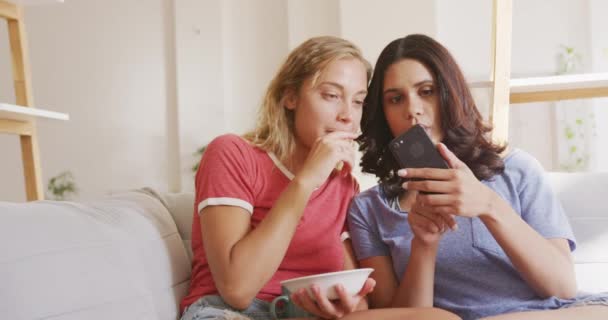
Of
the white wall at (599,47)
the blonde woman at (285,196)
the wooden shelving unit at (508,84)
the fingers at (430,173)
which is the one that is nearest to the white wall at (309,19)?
the white wall at (599,47)

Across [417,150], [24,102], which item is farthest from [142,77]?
[417,150]

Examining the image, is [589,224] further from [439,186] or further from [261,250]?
[261,250]

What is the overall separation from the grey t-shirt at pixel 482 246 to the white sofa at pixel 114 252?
0.29 meters

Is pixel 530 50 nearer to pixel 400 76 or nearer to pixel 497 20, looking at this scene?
pixel 497 20

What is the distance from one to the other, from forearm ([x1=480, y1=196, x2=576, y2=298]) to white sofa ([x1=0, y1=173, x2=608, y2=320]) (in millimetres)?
371

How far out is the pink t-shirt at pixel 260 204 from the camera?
53.0 inches

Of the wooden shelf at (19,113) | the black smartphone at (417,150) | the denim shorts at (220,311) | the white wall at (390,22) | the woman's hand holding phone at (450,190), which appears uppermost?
the white wall at (390,22)

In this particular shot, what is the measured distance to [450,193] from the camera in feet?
3.88

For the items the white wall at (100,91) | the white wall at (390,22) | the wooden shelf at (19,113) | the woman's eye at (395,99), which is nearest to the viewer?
the woman's eye at (395,99)

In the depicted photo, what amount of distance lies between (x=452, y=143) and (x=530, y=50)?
293 cm

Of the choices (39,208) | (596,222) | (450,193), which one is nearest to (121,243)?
(39,208)

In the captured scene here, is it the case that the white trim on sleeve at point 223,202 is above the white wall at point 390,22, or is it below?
below

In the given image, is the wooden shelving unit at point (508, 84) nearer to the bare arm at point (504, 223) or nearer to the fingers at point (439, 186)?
the bare arm at point (504, 223)

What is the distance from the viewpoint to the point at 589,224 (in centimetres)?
166
